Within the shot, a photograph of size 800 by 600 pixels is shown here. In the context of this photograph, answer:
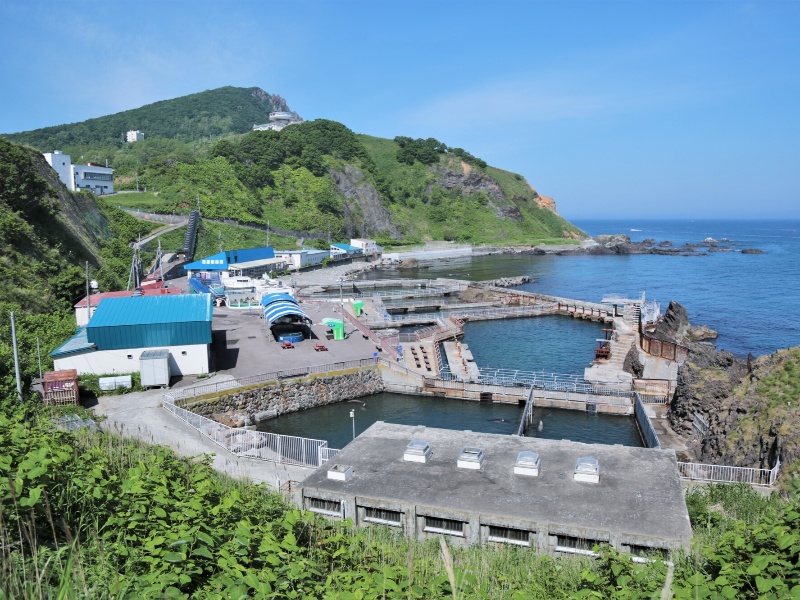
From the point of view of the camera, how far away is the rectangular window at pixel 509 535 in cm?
1395

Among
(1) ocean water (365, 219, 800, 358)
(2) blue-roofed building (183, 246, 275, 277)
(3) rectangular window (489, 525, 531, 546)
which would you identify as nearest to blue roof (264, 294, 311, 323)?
(1) ocean water (365, 219, 800, 358)

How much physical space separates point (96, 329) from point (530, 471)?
2370cm

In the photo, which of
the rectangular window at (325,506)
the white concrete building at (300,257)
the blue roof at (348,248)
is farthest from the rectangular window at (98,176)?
the rectangular window at (325,506)

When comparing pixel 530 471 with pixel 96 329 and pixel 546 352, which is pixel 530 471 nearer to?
pixel 96 329

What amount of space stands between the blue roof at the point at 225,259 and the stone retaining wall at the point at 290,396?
42.0m

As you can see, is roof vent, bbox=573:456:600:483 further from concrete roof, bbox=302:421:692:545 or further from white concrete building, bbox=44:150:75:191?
white concrete building, bbox=44:150:75:191

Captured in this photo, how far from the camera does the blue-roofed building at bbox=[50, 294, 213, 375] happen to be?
97.5 feet

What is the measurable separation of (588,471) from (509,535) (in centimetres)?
326

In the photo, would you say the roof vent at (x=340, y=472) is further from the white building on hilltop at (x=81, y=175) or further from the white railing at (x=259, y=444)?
the white building on hilltop at (x=81, y=175)

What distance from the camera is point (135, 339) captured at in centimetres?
3047

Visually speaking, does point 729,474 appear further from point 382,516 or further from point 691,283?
point 691,283

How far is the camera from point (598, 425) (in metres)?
31.9

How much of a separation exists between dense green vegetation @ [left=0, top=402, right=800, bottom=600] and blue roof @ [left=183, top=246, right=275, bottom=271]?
63395 mm

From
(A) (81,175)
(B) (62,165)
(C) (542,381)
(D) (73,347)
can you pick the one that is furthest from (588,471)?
(A) (81,175)
